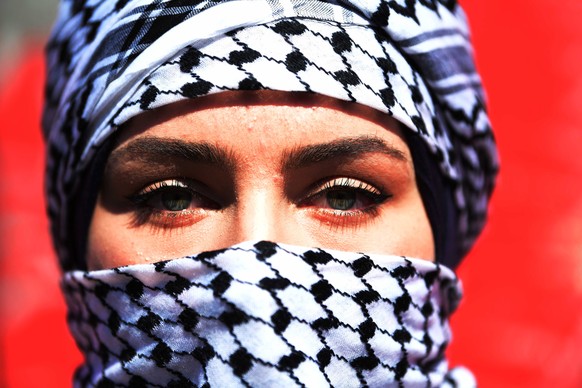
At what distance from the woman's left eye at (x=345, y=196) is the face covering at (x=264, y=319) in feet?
0.45

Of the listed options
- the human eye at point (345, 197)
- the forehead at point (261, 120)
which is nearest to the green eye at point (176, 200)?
the forehead at point (261, 120)

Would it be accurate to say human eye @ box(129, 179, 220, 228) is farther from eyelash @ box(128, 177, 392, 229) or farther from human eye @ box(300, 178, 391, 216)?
human eye @ box(300, 178, 391, 216)

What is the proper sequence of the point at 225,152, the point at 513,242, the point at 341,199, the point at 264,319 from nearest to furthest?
the point at 264,319
the point at 225,152
the point at 341,199
the point at 513,242

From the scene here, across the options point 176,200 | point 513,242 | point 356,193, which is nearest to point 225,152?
point 176,200

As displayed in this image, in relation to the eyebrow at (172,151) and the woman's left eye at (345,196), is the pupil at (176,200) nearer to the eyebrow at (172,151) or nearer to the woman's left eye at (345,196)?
the eyebrow at (172,151)

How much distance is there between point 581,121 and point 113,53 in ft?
6.29

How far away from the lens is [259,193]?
4.57ft

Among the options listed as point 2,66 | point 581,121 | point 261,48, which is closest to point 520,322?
point 581,121

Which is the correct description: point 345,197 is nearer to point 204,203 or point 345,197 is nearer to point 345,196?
point 345,196

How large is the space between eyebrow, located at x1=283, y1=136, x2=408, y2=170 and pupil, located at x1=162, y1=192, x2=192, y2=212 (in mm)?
230

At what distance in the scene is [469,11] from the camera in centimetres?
300

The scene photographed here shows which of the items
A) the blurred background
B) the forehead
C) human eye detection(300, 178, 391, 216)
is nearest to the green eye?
the forehead

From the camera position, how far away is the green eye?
1.50 m

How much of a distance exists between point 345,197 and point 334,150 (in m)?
0.13
